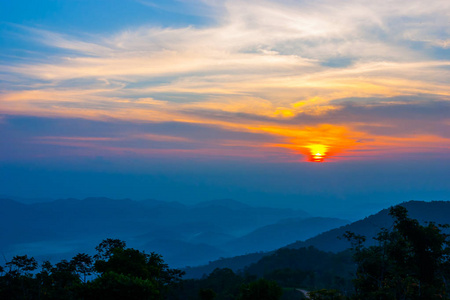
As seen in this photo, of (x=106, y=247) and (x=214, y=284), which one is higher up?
(x=106, y=247)

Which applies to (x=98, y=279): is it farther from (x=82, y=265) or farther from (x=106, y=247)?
(x=106, y=247)

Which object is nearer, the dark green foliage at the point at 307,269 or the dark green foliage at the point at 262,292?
the dark green foliage at the point at 262,292

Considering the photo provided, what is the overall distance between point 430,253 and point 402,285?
6871 millimetres

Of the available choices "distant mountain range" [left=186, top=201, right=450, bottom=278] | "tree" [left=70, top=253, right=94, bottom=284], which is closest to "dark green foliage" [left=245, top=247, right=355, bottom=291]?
"tree" [left=70, top=253, right=94, bottom=284]

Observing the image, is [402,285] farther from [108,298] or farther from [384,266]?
[108,298]

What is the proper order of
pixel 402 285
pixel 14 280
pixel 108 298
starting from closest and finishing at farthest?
pixel 108 298 < pixel 402 285 < pixel 14 280

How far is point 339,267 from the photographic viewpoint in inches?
3989

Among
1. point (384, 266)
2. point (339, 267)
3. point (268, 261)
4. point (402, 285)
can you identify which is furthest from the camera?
point (268, 261)

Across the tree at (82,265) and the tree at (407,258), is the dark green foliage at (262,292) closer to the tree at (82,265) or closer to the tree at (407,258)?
the tree at (407,258)

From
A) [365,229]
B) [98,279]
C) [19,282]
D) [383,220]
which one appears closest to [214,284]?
[19,282]

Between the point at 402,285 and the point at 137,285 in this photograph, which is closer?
the point at 137,285

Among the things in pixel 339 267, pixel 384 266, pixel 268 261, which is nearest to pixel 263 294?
pixel 384 266

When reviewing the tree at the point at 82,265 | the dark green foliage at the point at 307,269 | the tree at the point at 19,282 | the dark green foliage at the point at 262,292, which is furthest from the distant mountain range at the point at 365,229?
the dark green foliage at the point at 262,292

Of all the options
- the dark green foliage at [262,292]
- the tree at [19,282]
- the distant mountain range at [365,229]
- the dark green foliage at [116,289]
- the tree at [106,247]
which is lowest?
the dark green foliage at [262,292]
